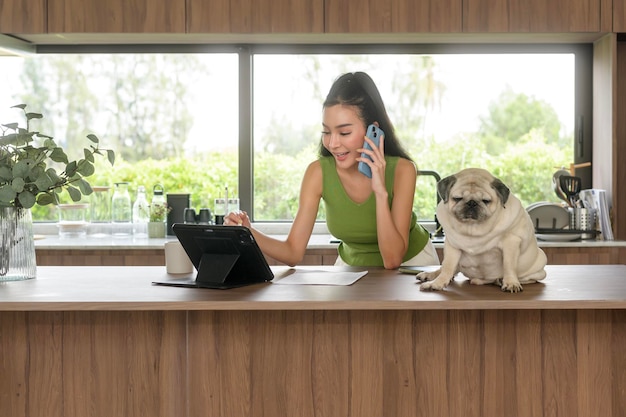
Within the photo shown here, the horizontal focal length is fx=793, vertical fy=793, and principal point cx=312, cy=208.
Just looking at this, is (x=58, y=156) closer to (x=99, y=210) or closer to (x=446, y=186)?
(x=446, y=186)

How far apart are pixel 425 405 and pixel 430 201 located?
2399mm

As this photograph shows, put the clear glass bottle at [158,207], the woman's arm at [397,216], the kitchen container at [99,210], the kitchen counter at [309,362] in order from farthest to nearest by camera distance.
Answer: the kitchen container at [99,210], the clear glass bottle at [158,207], the woman's arm at [397,216], the kitchen counter at [309,362]

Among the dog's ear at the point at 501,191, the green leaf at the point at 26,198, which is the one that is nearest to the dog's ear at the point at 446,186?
the dog's ear at the point at 501,191

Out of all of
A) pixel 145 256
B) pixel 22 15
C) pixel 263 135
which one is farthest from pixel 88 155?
pixel 263 135

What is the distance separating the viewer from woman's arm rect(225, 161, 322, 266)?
9.00 ft

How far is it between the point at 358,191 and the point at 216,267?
815mm

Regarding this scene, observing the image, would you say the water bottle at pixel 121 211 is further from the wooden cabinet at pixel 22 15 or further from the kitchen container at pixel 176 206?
the wooden cabinet at pixel 22 15

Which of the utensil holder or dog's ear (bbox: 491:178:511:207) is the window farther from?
dog's ear (bbox: 491:178:511:207)

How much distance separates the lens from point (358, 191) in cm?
286

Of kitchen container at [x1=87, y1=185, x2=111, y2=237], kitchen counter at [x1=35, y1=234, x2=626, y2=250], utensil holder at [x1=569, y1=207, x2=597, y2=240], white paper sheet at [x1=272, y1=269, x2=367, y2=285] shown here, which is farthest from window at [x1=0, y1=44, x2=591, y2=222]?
white paper sheet at [x1=272, y1=269, x2=367, y2=285]

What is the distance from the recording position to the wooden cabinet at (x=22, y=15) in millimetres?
3977

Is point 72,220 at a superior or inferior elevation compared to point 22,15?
inferior

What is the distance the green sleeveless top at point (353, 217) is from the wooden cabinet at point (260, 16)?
1276 millimetres

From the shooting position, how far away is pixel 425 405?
2.20 metres
